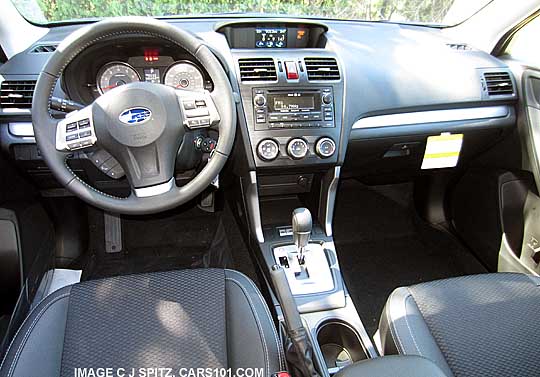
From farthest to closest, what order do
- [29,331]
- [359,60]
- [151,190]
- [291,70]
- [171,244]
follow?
1. [171,244]
2. [359,60]
3. [291,70]
4. [151,190]
5. [29,331]

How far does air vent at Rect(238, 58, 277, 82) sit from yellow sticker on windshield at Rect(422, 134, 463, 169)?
0.70 metres

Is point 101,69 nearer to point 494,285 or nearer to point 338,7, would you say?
point 338,7

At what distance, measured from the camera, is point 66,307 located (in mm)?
1168

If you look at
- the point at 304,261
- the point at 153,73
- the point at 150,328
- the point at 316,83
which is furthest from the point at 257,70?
the point at 150,328

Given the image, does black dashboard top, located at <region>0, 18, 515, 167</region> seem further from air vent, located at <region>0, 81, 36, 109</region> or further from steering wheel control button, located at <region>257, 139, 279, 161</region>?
steering wheel control button, located at <region>257, 139, 279, 161</region>

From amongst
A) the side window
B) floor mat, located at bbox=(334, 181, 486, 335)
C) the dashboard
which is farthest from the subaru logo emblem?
the side window

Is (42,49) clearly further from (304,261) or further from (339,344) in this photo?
(339,344)

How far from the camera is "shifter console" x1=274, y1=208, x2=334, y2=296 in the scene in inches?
57.4

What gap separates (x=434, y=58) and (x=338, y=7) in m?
0.48

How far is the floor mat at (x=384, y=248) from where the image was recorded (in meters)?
2.07

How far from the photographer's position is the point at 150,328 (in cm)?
110

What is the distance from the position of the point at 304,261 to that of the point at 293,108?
54 centimetres

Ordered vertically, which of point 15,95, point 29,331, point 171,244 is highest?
point 15,95

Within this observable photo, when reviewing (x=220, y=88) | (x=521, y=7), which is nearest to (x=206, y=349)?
(x=220, y=88)
